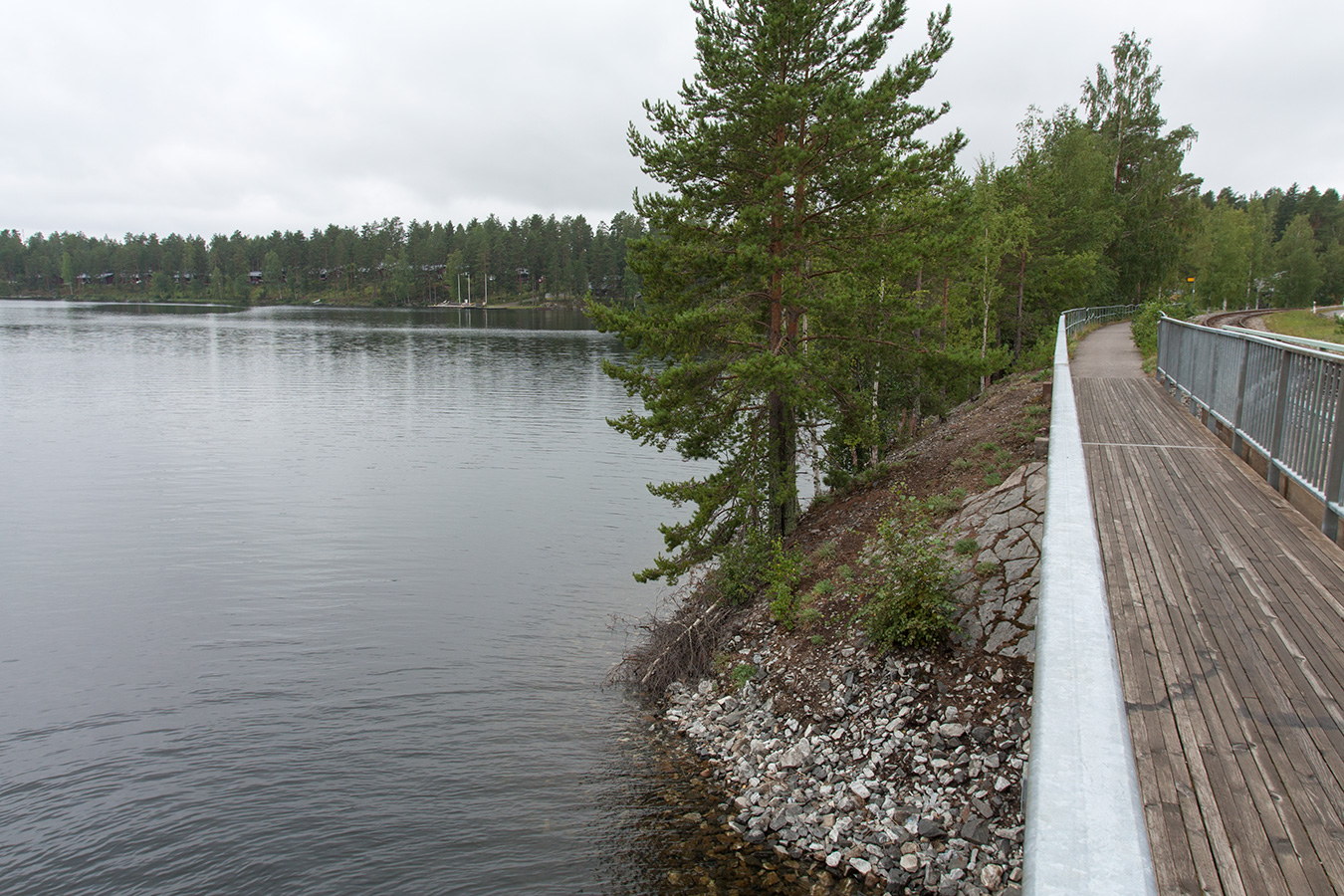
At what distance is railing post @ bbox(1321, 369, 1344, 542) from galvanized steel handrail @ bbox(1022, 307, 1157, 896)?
17.6 feet

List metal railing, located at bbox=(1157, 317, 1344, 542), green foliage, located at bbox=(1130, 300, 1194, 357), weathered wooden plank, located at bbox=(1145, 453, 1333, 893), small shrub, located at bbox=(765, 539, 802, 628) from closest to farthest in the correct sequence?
weathered wooden plank, located at bbox=(1145, 453, 1333, 893) < metal railing, located at bbox=(1157, 317, 1344, 542) < small shrub, located at bbox=(765, 539, 802, 628) < green foliage, located at bbox=(1130, 300, 1194, 357)

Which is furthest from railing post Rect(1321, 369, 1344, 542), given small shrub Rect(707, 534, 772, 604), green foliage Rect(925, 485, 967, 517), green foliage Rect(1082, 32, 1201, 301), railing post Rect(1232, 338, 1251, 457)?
green foliage Rect(1082, 32, 1201, 301)

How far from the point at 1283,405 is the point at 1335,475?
1807 millimetres

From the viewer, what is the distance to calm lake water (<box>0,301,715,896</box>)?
979 centimetres

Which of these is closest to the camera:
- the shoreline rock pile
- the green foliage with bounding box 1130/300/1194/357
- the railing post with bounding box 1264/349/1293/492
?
the shoreline rock pile

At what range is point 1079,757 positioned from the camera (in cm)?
156

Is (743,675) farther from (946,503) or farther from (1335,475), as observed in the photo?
(1335,475)

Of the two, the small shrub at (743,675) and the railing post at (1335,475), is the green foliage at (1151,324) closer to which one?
the small shrub at (743,675)

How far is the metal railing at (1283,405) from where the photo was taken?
6439 mm

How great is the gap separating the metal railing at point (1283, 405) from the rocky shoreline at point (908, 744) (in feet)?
8.38

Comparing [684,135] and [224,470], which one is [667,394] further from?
[224,470]

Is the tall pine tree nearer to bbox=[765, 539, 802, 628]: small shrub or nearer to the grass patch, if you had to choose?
bbox=[765, 539, 802, 628]: small shrub

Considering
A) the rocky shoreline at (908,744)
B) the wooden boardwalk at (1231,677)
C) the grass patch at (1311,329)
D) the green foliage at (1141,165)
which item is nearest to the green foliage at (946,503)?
the rocky shoreline at (908,744)

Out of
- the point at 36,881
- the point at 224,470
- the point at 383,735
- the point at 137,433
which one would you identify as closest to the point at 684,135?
the point at 383,735
